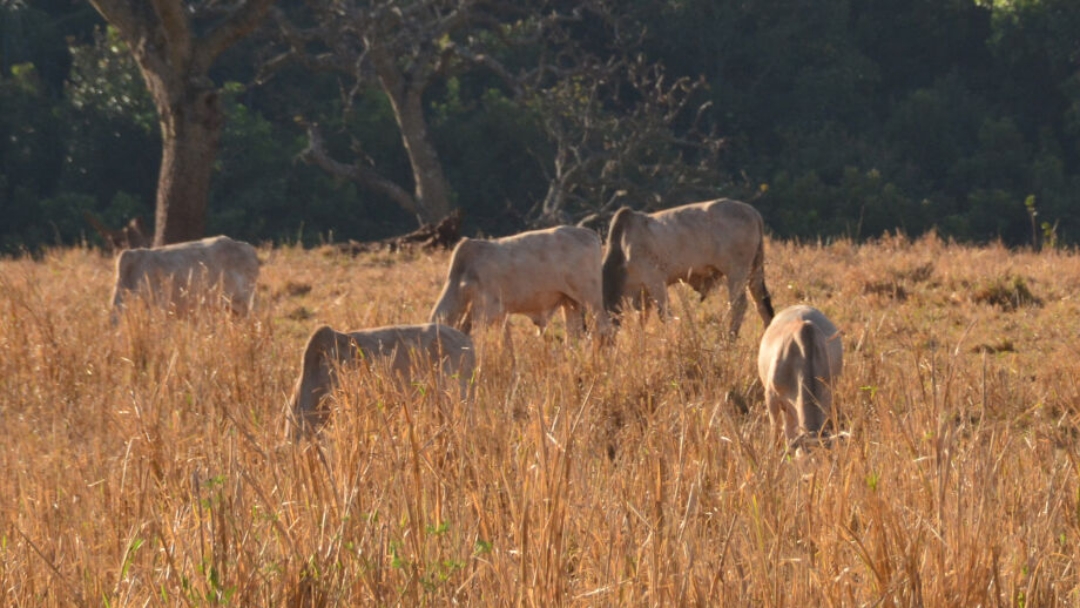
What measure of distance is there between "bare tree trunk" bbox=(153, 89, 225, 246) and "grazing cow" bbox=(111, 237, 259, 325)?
5255 millimetres

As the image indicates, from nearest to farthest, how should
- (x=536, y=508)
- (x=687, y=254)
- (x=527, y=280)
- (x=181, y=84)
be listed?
(x=536, y=508) < (x=527, y=280) < (x=687, y=254) < (x=181, y=84)

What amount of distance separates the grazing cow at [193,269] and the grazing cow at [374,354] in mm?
4888

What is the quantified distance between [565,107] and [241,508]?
23.5 metres

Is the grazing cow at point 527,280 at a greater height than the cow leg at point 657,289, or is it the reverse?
the grazing cow at point 527,280

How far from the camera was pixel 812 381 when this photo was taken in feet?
21.2

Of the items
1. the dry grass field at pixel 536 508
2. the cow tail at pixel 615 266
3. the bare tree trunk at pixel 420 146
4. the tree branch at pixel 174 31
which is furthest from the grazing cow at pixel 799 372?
the bare tree trunk at pixel 420 146

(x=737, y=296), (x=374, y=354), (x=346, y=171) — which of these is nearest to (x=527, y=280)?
(x=737, y=296)

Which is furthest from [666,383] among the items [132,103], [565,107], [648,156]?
[132,103]

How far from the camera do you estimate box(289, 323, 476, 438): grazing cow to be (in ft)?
22.3

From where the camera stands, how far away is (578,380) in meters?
8.48

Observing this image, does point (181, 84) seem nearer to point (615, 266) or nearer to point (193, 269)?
point (193, 269)

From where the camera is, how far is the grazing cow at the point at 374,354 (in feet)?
22.3

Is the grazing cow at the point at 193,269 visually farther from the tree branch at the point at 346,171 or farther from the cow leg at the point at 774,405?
Result: the tree branch at the point at 346,171

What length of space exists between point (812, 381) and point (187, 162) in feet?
43.4
